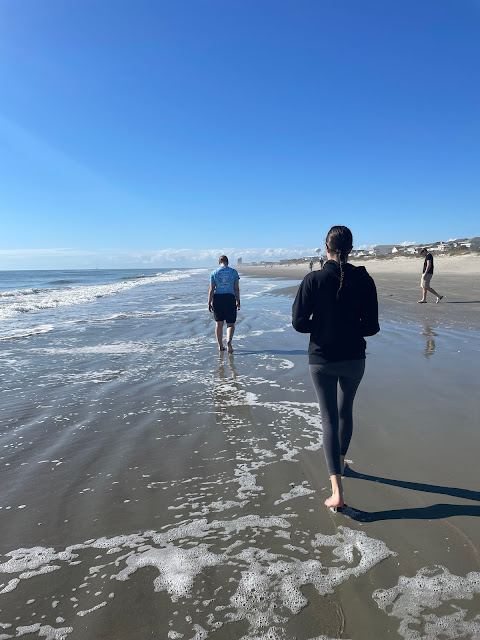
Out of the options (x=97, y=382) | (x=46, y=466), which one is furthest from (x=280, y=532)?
(x=97, y=382)

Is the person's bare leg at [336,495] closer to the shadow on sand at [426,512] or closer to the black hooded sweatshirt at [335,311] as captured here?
the shadow on sand at [426,512]

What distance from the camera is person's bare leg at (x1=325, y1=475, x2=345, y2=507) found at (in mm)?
2583

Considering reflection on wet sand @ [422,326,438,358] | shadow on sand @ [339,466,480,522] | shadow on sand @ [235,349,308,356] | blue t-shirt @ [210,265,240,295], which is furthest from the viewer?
blue t-shirt @ [210,265,240,295]

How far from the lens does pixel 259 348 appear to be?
8.21m

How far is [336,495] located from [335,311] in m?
1.30

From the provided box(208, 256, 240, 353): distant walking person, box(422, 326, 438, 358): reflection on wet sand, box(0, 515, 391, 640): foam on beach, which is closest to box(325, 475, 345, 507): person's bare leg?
box(0, 515, 391, 640): foam on beach

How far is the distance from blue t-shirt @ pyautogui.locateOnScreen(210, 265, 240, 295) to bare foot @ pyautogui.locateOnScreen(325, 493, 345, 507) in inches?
224

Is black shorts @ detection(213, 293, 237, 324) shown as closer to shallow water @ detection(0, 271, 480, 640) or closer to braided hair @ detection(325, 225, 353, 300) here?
shallow water @ detection(0, 271, 480, 640)

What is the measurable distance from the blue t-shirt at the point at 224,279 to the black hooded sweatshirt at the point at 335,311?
17.3ft

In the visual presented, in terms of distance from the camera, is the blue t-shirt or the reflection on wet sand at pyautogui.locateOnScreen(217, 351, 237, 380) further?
the blue t-shirt

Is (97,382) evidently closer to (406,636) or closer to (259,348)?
(259,348)

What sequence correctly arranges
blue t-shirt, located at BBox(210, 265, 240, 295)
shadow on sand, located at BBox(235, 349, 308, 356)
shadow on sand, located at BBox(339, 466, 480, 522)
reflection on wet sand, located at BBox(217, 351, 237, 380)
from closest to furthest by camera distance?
shadow on sand, located at BBox(339, 466, 480, 522) → reflection on wet sand, located at BBox(217, 351, 237, 380) → shadow on sand, located at BBox(235, 349, 308, 356) → blue t-shirt, located at BBox(210, 265, 240, 295)

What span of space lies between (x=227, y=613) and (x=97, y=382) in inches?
182

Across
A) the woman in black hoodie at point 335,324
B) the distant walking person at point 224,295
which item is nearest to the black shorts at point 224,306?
the distant walking person at point 224,295
